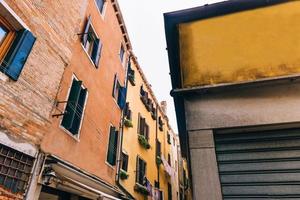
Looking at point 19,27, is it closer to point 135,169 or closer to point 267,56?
point 267,56

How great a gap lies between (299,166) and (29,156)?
Result: 18.5 feet

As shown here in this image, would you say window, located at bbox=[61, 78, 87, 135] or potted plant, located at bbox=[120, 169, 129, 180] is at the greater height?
window, located at bbox=[61, 78, 87, 135]

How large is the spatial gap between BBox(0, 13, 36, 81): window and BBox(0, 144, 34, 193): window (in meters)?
1.78

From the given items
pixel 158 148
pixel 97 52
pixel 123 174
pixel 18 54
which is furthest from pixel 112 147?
pixel 158 148

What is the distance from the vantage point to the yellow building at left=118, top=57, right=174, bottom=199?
491 inches

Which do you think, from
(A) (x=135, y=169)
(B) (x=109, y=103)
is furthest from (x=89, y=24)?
(A) (x=135, y=169)

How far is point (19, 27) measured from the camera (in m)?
5.80

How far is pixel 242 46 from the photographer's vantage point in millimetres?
4598

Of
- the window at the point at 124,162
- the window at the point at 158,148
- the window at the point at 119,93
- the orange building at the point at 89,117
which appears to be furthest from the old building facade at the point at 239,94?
the window at the point at 158,148

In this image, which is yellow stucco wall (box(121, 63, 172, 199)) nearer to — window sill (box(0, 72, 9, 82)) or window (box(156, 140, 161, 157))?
window (box(156, 140, 161, 157))

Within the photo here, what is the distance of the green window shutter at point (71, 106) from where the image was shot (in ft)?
23.3

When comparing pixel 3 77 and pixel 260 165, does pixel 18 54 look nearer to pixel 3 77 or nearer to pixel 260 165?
pixel 3 77

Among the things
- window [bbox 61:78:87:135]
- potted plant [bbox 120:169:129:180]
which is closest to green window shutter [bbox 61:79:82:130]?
window [bbox 61:78:87:135]

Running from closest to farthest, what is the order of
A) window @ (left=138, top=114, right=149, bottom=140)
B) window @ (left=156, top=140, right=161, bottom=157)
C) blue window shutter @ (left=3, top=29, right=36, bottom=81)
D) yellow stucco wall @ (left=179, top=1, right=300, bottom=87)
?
yellow stucco wall @ (left=179, top=1, right=300, bottom=87) → blue window shutter @ (left=3, top=29, right=36, bottom=81) → window @ (left=138, top=114, right=149, bottom=140) → window @ (left=156, top=140, right=161, bottom=157)
